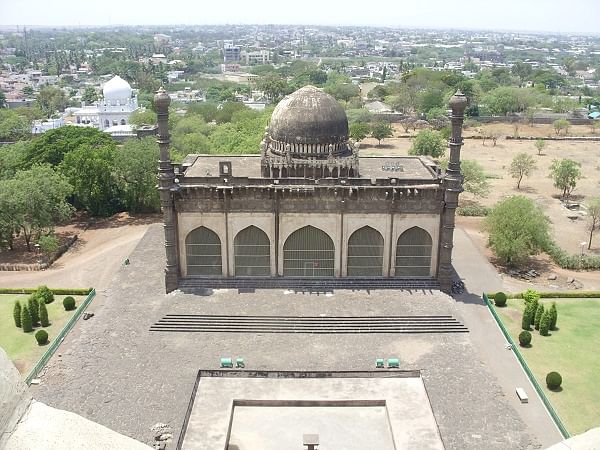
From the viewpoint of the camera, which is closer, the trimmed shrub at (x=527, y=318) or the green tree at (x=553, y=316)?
the green tree at (x=553, y=316)

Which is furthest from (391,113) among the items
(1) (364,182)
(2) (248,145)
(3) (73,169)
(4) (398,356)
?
(4) (398,356)

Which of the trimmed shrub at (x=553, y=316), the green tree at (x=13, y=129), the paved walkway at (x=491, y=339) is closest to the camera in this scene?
the paved walkway at (x=491, y=339)

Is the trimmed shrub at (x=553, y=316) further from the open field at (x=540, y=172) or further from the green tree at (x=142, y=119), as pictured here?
the green tree at (x=142, y=119)

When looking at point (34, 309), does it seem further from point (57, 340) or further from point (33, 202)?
point (33, 202)

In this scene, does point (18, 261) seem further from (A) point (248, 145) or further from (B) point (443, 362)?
(B) point (443, 362)

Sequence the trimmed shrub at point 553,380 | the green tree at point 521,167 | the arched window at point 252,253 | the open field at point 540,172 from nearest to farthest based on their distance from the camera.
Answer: the trimmed shrub at point 553,380
the arched window at point 252,253
the open field at point 540,172
the green tree at point 521,167

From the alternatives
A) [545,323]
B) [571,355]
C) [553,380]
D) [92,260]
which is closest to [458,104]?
[545,323]

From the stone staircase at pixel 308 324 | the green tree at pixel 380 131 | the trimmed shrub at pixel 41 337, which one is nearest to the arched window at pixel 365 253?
the stone staircase at pixel 308 324

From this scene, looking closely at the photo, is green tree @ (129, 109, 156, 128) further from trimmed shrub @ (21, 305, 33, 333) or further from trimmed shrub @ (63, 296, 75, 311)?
trimmed shrub @ (21, 305, 33, 333)
